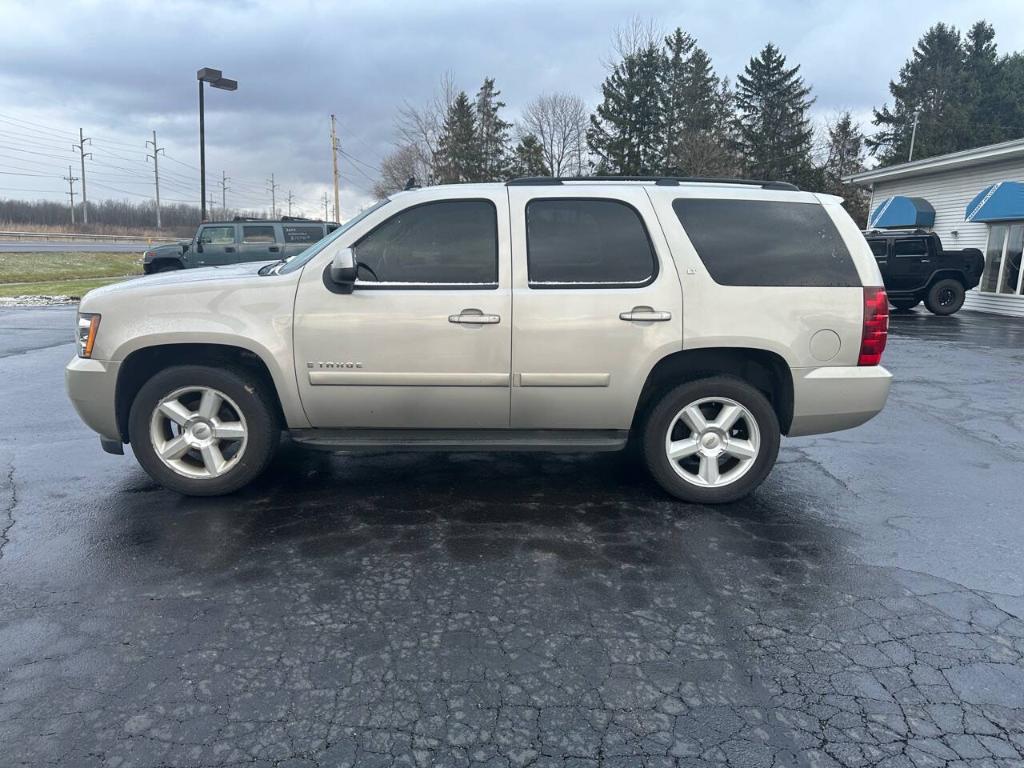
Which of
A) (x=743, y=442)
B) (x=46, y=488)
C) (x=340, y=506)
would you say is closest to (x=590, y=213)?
(x=743, y=442)

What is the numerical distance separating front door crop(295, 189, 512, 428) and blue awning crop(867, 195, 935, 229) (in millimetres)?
22385

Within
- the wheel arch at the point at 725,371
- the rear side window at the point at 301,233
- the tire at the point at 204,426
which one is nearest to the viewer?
the tire at the point at 204,426

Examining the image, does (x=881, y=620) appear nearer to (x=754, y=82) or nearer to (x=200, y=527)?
(x=200, y=527)

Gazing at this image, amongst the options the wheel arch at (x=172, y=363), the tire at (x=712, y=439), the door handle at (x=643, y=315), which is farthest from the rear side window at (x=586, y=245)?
the wheel arch at (x=172, y=363)

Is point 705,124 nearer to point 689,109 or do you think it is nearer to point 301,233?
point 689,109

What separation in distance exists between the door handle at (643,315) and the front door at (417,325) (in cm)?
70

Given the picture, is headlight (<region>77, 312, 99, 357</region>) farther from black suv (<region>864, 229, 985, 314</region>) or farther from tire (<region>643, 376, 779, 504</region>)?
black suv (<region>864, 229, 985, 314</region>)

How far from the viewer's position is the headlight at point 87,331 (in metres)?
4.32

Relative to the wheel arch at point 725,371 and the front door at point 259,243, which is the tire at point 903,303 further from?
the wheel arch at point 725,371

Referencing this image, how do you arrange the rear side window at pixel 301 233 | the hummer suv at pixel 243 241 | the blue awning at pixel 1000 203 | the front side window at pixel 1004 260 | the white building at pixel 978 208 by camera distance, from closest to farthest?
the hummer suv at pixel 243 241
the rear side window at pixel 301 233
the blue awning at pixel 1000 203
the white building at pixel 978 208
the front side window at pixel 1004 260

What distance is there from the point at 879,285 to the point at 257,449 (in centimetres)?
391

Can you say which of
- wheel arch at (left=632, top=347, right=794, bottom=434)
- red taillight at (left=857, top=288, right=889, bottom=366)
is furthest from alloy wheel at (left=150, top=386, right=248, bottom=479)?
red taillight at (left=857, top=288, right=889, bottom=366)

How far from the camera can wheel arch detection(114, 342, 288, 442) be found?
441 cm

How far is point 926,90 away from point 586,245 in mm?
61513
